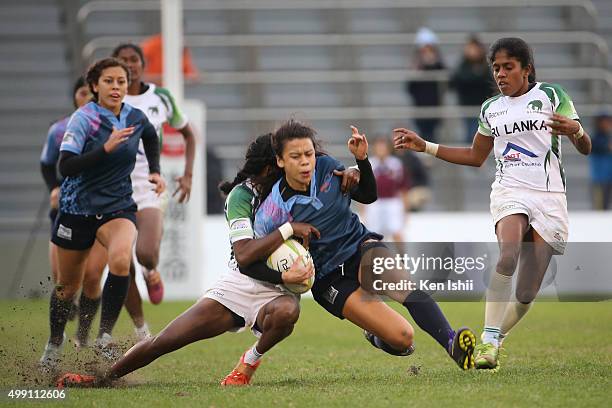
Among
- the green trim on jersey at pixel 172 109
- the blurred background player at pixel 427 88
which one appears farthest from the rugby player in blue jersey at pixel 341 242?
the blurred background player at pixel 427 88

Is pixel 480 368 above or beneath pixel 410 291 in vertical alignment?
beneath

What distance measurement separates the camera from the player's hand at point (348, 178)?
709 centimetres

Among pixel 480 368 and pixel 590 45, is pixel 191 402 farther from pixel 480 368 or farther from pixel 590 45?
pixel 590 45

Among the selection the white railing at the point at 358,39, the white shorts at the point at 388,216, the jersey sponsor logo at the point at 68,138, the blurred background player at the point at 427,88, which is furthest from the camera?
the white railing at the point at 358,39

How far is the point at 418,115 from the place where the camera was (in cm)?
1894

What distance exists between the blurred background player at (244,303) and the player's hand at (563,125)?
5.50 feet

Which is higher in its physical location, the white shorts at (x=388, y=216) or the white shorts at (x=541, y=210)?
the white shorts at (x=541, y=210)

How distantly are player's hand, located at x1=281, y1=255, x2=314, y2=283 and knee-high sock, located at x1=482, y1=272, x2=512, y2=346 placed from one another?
137cm

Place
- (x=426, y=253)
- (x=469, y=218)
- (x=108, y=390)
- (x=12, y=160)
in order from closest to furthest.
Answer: (x=108, y=390), (x=426, y=253), (x=469, y=218), (x=12, y=160)

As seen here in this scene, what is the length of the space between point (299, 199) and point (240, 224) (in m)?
0.42

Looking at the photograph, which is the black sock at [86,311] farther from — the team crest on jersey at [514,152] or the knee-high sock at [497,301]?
the team crest on jersey at [514,152]

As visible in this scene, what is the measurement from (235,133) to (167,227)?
6.09 meters

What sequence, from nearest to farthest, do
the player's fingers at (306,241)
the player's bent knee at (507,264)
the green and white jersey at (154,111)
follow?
the player's fingers at (306,241) < the player's bent knee at (507,264) < the green and white jersey at (154,111)

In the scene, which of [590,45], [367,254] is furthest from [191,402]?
[590,45]
